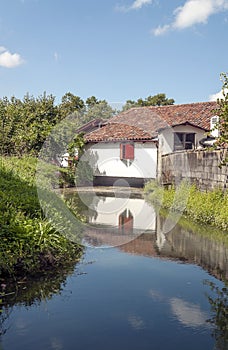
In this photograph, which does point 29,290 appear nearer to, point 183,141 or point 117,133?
point 183,141

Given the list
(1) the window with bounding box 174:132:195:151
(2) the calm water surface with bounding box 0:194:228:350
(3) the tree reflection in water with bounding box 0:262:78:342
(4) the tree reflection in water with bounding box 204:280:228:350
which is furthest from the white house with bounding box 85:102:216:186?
(3) the tree reflection in water with bounding box 0:262:78:342

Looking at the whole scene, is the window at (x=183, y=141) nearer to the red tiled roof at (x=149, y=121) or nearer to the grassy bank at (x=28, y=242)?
the red tiled roof at (x=149, y=121)

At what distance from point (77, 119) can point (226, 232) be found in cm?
1401

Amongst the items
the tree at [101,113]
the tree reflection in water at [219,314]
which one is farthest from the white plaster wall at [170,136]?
the tree reflection in water at [219,314]

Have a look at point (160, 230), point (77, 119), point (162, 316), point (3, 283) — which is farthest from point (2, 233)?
point (77, 119)

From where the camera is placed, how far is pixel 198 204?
971cm

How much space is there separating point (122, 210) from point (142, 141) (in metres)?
7.99

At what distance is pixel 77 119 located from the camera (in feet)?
66.7

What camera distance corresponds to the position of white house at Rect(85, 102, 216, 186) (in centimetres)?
1856

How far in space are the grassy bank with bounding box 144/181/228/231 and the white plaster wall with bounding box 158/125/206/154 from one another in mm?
5441

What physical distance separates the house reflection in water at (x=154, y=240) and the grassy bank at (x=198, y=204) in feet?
2.33

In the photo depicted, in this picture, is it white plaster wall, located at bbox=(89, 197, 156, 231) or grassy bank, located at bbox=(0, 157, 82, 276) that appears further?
white plaster wall, located at bbox=(89, 197, 156, 231)

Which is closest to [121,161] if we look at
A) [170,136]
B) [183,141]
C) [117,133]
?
[117,133]

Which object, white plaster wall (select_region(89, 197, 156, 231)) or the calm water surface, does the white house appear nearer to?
white plaster wall (select_region(89, 197, 156, 231))
